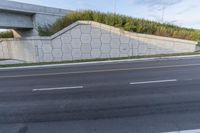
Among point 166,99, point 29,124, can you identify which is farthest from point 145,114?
point 29,124

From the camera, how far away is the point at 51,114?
18.4 ft

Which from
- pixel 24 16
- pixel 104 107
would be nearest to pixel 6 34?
pixel 24 16

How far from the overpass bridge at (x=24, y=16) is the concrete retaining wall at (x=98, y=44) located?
25.9 ft

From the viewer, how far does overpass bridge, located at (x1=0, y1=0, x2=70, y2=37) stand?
88.2 feet

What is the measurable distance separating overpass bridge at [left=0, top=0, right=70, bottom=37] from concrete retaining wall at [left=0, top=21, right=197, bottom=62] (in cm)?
790

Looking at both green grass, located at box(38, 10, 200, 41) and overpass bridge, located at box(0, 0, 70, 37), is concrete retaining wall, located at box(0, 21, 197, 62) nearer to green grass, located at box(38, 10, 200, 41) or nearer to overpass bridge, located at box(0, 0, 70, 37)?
green grass, located at box(38, 10, 200, 41)

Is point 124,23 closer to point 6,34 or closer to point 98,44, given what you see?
point 98,44

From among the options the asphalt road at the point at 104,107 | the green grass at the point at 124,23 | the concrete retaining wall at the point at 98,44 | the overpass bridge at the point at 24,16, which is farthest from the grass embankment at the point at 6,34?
the asphalt road at the point at 104,107

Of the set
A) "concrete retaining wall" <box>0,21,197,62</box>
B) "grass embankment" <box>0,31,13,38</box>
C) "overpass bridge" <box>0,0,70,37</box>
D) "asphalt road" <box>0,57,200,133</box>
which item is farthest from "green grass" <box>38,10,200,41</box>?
"grass embankment" <box>0,31,13,38</box>

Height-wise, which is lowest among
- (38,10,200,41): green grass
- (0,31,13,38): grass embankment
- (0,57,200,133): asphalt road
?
(0,57,200,133): asphalt road

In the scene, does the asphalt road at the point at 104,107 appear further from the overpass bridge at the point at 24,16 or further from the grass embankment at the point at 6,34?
the grass embankment at the point at 6,34

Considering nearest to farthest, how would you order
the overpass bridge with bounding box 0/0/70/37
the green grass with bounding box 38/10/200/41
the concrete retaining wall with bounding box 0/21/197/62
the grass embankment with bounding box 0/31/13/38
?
the concrete retaining wall with bounding box 0/21/197/62 < the green grass with bounding box 38/10/200/41 < the overpass bridge with bounding box 0/0/70/37 < the grass embankment with bounding box 0/31/13/38

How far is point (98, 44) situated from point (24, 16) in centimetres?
1443

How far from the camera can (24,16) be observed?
31.0 metres
